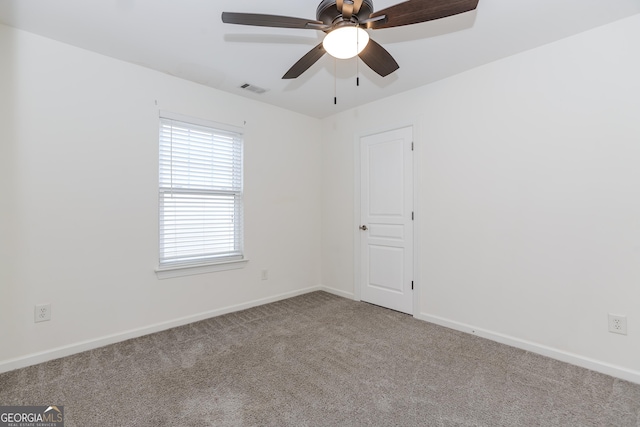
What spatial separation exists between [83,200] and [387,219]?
3001 mm

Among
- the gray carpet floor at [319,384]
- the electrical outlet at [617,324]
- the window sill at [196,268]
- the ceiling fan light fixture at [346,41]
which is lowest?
the gray carpet floor at [319,384]

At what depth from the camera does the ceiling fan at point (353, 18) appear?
5.07 ft

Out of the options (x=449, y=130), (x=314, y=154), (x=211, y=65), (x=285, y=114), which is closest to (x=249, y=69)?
(x=211, y=65)

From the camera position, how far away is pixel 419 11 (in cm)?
159

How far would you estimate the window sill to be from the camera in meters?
2.95

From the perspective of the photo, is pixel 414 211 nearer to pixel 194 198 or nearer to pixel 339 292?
pixel 339 292

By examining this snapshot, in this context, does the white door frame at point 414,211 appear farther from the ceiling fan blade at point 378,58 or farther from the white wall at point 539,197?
the ceiling fan blade at point 378,58

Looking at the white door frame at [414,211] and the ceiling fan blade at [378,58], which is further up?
the ceiling fan blade at [378,58]

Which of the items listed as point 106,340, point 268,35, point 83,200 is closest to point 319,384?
point 106,340

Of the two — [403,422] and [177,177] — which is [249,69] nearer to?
[177,177]

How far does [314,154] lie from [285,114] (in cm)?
70

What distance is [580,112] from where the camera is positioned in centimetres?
229

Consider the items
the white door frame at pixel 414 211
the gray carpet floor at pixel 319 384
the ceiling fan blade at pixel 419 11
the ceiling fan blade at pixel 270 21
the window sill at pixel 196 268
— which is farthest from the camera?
the white door frame at pixel 414 211

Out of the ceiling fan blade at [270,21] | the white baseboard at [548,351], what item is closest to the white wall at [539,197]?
the white baseboard at [548,351]
